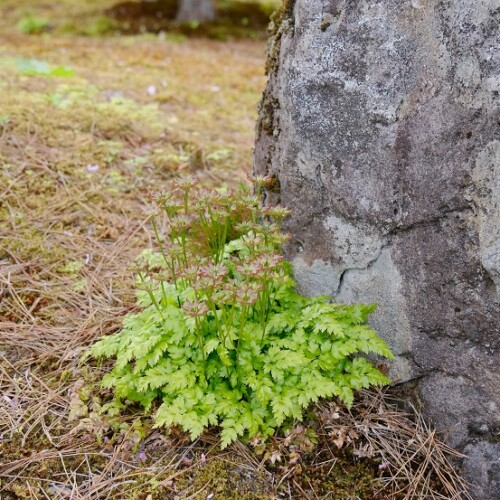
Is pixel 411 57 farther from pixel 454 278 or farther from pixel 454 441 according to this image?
pixel 454 441

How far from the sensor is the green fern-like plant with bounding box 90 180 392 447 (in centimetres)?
268

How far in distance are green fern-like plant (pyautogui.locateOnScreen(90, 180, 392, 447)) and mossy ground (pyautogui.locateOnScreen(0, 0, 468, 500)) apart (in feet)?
0.64

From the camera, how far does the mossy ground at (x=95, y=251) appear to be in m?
2.74

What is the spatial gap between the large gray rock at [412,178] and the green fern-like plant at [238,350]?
287 millimetres

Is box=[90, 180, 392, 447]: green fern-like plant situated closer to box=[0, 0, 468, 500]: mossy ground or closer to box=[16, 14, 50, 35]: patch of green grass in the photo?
box=[0, 0, 468, 500]: mossy ground

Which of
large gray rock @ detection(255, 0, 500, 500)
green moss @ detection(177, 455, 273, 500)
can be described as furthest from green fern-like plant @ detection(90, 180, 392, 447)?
large gray rock @ detection(255, 0, 500, 500)

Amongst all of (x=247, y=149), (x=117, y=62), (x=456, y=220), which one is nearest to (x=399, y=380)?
(x=456, y=220)

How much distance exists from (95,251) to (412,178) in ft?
7.70

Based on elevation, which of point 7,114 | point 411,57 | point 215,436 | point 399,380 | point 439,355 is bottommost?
point 215,436

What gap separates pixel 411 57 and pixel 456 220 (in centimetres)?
82

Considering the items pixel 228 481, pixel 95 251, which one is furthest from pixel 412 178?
pixel 95 251

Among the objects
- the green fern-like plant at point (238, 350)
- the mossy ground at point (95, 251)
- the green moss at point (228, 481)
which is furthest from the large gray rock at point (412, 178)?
the green moss at point (228, 481)

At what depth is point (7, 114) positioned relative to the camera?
203 inches

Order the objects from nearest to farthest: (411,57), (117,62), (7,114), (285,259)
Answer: (411,57)
(285,259)
(7,114)
(117,62)
